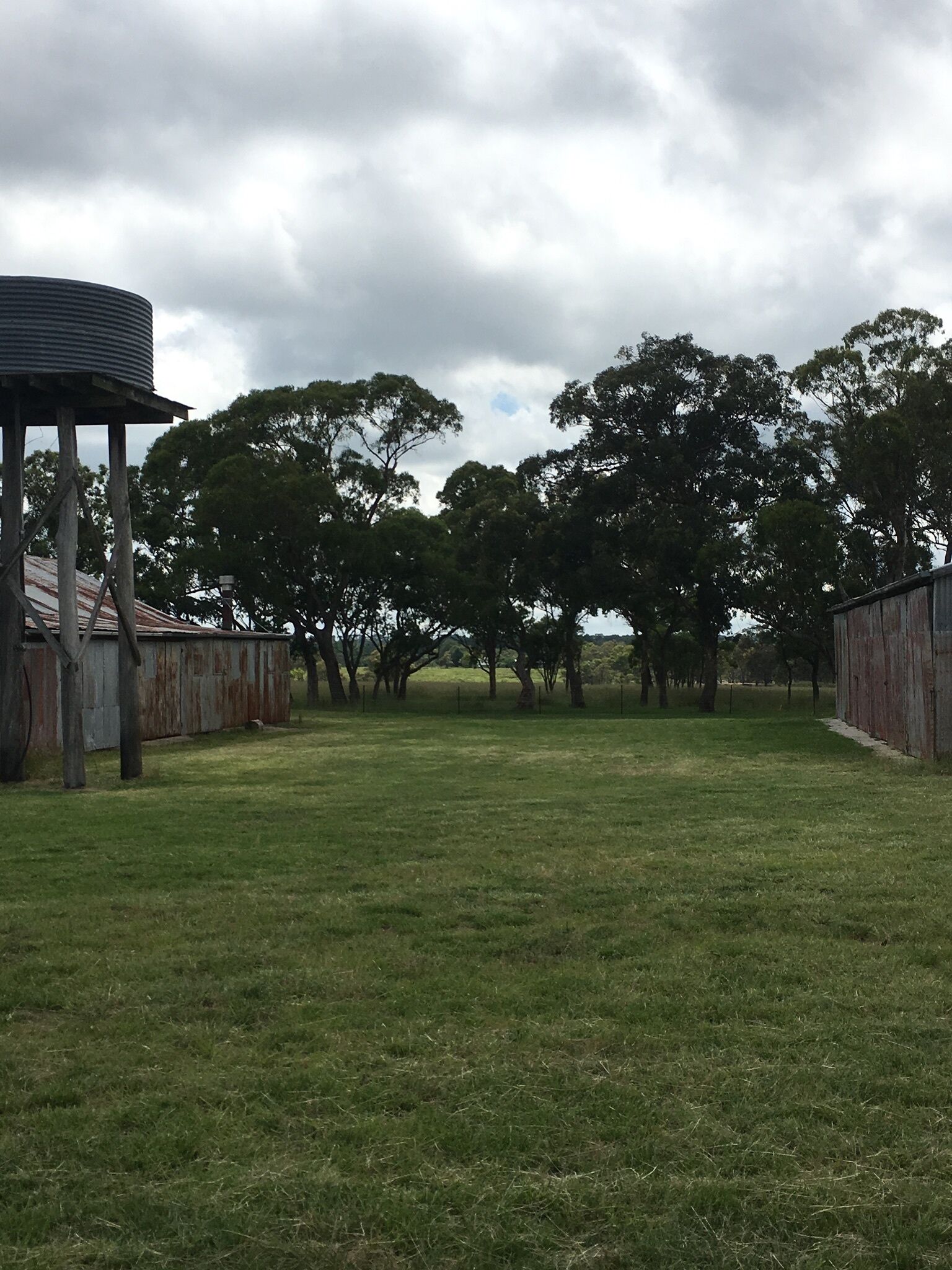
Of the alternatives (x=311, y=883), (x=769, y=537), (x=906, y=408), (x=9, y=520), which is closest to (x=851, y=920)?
(x=311, y=883)

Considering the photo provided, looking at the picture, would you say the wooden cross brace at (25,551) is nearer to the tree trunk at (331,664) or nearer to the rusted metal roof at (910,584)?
the rusted metal roof at (910,584)

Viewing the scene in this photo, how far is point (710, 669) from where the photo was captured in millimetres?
44000

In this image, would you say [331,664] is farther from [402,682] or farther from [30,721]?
[30,721]

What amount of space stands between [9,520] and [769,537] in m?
28.1

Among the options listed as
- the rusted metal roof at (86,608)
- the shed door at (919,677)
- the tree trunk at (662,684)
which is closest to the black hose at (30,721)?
the rusted metal roof at (86,608)

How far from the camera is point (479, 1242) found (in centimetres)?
337

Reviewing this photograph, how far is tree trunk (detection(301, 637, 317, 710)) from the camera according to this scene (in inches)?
1950

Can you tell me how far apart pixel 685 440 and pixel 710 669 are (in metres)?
8.41

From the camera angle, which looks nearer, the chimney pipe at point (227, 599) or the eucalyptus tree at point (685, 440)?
the chimney pipe at point (227, 599)

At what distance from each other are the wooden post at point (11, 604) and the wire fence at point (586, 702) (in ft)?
79.9

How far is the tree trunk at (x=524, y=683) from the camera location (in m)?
46.9

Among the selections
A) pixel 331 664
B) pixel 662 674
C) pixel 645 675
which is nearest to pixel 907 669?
pixel 662 674

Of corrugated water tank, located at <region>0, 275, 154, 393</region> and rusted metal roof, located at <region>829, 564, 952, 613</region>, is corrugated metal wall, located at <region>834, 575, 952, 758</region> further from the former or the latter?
corrugated water tank, located at <region>0, 275, 154, 393</region>

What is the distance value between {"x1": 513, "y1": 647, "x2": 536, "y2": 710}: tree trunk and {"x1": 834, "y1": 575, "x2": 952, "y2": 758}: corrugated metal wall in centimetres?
2195
